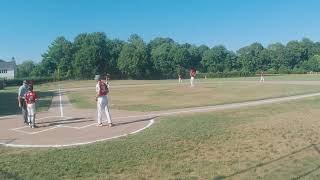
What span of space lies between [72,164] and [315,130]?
8944 millimetres

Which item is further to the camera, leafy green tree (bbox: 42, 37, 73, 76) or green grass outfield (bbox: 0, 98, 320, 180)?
leafy green tree (bbox: 42, 37, 73, 76)

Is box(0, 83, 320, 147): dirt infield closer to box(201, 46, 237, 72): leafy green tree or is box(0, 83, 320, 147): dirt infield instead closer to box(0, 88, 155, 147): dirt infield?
box(0, 88, 155, 147): dirt infield

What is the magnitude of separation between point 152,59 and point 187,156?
101 meters

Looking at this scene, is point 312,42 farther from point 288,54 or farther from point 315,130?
point 315,130

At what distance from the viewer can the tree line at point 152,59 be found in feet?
332

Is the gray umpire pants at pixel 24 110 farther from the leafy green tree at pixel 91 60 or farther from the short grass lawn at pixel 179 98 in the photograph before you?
the leafy green tree at pixel 91 60

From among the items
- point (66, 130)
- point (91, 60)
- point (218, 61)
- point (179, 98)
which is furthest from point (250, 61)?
point (66, 130)

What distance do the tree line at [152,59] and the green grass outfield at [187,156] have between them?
280 ft

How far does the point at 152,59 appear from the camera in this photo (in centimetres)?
11181

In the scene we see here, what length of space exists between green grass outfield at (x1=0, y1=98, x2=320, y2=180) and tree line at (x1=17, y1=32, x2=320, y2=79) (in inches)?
3357

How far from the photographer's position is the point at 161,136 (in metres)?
13.4

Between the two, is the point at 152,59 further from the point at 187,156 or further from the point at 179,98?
the point at 187,156

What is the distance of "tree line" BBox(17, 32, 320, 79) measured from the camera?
101188 mm

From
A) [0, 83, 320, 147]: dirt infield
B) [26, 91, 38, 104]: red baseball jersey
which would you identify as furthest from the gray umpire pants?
[26, 91, 38, 104]: red baseball jersey
